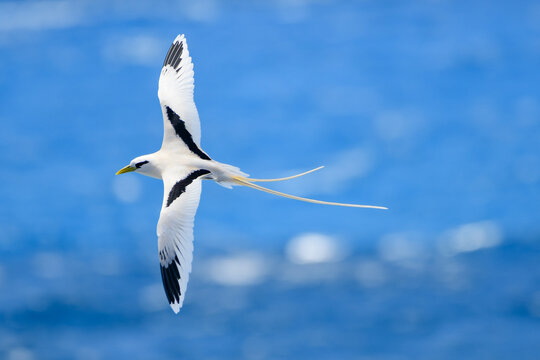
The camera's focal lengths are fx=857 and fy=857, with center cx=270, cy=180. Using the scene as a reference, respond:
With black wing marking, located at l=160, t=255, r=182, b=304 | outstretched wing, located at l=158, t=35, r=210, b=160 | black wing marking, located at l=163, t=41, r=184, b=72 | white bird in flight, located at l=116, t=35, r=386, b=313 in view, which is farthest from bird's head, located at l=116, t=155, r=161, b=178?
black wing marking, located at l=163, t=41, r=184, b=72

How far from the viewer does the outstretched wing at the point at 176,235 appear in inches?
319

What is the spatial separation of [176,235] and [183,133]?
1.32m

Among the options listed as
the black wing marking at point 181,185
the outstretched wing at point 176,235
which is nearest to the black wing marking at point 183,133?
the black wing marking at point 181,185

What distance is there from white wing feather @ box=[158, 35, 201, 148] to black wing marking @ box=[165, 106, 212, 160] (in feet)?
0.11

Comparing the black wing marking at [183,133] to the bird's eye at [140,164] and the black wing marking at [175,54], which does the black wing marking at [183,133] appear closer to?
the bird's eye at [140,164]

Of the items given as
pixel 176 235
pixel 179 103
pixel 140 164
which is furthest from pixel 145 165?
pixel 179 103

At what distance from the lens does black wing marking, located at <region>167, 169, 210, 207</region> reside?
819cm

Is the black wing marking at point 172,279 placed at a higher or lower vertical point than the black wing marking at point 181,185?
lower

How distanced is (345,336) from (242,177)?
2804 inches

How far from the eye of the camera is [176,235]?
26.7 ft

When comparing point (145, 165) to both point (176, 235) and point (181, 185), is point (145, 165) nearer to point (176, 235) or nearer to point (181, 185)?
point (181, 185)

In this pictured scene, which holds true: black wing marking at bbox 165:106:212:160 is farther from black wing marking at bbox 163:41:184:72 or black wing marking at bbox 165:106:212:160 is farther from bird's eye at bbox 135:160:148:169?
black wing marking at bbox 163:41:184:72

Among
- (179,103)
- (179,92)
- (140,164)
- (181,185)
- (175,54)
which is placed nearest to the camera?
(181,185)

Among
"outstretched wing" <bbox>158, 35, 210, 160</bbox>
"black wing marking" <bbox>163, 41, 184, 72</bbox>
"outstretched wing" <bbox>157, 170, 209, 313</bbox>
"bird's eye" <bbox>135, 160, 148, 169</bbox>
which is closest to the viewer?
"outstretched wing" <bbox>157, 170, 209, 313</bbox>
